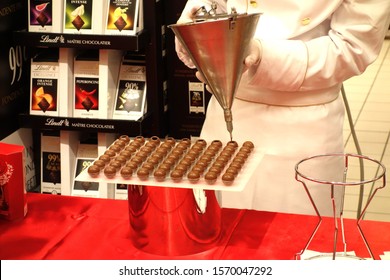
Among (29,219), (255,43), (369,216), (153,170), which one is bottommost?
(369,216)

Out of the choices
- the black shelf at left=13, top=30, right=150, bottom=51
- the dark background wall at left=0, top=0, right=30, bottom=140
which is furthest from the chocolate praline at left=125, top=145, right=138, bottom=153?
the dark background wall at left=0, top=0, right=30, bottom=140

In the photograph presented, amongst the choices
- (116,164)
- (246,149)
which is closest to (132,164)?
(116,164)

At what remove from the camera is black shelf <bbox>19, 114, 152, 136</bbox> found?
356 centimetres

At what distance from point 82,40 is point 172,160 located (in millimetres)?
1717

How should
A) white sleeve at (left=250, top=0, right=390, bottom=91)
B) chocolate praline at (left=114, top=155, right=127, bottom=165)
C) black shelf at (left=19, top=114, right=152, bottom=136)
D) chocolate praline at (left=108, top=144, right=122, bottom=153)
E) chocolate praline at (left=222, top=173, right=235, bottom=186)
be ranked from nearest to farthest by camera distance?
1. chocolate praline at (left=222, top=173, right=235, bottom=186)
2. chocolate praline at (left=114, top=155, right=127, bottom=165)
3. chocolate praline at (left=108, top=144, right=122, bottom=153)
4. white sleeve at (left=250, top=0, right=390, bottom=91)
5. black shelf at (left=19, top=114, right=152, bottom=136)

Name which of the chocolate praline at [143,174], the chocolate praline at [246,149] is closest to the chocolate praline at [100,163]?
the chocolate praline at [143,174]

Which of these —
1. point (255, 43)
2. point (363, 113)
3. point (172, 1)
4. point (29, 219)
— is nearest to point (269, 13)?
point (255, 43)

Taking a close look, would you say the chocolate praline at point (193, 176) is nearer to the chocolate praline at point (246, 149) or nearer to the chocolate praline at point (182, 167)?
the chocolate praline at point (182, 167)

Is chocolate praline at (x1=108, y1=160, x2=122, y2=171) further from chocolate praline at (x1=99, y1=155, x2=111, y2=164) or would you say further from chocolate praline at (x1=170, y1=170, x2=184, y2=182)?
chocolate praline at (x1=170, y1=170, x2=184, y2=182)

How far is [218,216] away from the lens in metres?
1.94

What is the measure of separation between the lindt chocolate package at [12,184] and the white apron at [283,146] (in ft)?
2.25

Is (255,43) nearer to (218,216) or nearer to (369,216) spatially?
(218,216)

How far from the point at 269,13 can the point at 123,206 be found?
77cm

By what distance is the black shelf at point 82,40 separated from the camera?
342 cm
